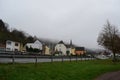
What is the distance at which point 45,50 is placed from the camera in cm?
13538

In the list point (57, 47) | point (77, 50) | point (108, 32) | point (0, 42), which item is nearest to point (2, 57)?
point (108, 32)

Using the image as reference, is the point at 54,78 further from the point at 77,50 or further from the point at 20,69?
the point at 77,50

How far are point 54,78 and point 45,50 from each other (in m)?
116

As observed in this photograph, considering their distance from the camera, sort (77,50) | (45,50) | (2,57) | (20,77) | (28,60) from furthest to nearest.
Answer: (77,50)
(45,50)
(28,60)
(2,57)
(20,77)

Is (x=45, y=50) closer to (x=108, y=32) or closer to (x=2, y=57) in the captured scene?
(x=108, y=32)

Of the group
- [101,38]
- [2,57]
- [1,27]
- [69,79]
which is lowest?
[69,79]

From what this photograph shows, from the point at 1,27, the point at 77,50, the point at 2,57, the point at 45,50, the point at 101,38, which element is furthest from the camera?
the point at 77,50

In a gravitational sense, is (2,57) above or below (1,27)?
below

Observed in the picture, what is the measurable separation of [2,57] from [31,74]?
17.4 ft

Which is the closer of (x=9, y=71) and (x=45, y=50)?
(x=9, y=71)

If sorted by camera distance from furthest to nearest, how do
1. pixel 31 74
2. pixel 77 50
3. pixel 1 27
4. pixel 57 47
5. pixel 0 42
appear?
pixel 77 50
pixel 57 47
pixel 1 27
pixel 0 42
pixel 31 74

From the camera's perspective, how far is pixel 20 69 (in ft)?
61.3

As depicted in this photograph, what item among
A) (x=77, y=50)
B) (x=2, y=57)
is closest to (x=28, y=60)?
(x=2, y=57)

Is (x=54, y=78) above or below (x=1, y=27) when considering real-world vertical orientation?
below
